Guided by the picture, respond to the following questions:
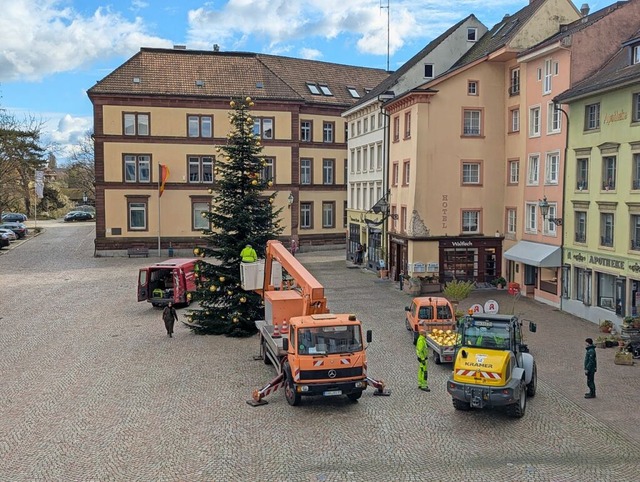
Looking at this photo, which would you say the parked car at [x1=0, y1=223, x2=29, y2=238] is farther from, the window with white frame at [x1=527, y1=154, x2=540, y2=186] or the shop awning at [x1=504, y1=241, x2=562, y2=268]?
the window with white frame at [x1=527, y1=154, x2=540, y2=186]

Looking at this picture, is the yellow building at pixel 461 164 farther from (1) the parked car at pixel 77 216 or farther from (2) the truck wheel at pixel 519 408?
(1) the parked car at pixel 77 216

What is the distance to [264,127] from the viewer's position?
193 ft

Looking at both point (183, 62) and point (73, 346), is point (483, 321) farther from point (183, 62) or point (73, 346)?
point (183, 62)

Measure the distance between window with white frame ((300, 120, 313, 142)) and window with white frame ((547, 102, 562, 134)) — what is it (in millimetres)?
30348

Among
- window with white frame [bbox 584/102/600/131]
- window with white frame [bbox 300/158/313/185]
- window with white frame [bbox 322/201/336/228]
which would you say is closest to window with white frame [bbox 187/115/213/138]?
window with white frame [bbox 300/158/313/185]

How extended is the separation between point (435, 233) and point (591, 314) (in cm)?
1155

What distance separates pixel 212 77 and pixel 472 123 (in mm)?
27325

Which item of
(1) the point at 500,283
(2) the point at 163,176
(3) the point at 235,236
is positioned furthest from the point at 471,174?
(2) the point at 163,176

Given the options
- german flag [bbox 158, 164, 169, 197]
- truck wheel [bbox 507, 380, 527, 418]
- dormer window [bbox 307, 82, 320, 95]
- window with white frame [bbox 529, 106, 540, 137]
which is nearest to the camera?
truck wheel [bbox 507, 380, 527, 418]

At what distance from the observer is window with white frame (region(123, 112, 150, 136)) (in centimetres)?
5534

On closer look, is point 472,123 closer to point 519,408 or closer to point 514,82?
point 514,82

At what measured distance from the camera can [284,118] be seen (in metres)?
59.3

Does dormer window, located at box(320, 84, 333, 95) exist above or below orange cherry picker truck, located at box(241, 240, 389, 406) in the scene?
above

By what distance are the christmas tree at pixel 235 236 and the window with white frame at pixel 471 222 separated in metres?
15.2
